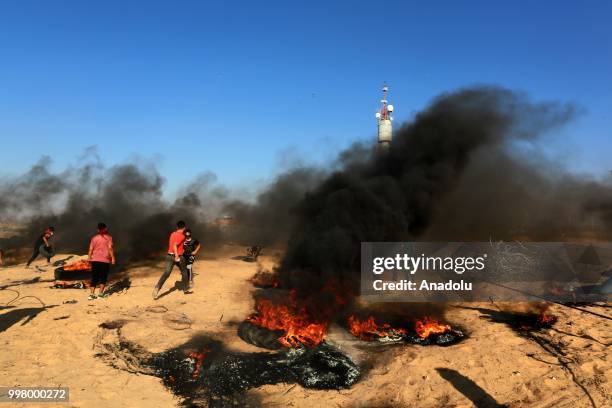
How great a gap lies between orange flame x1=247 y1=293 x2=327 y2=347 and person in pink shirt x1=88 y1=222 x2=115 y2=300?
489 centimetres

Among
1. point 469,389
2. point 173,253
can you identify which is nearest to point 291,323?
point 469,389

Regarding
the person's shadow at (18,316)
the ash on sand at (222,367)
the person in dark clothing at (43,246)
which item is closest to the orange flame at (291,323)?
the ash on sand at (222,367)

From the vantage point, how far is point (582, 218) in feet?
99.2

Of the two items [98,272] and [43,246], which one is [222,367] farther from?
[43,246]

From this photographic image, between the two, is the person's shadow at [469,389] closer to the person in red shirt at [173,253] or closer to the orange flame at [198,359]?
the orange flame at [198,359]

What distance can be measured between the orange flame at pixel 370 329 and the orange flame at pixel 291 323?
2.37ft

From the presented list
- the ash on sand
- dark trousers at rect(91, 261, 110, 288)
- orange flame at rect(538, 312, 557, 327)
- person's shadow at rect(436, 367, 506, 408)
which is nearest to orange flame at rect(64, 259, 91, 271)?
dark trousers at rect(91, 261, 110, 288)

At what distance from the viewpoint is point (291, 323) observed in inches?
349

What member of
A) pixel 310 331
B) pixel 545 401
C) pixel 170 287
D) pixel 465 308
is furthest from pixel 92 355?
pixel 465 308

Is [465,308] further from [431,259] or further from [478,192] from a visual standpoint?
[478,192]

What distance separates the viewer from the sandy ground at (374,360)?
245 inches

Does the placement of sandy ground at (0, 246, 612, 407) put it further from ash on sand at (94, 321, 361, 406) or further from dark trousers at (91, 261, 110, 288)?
dark trousers at (91, 261, 110, 288)

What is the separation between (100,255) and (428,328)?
922 cm

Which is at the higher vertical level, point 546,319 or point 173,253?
point 173,253
